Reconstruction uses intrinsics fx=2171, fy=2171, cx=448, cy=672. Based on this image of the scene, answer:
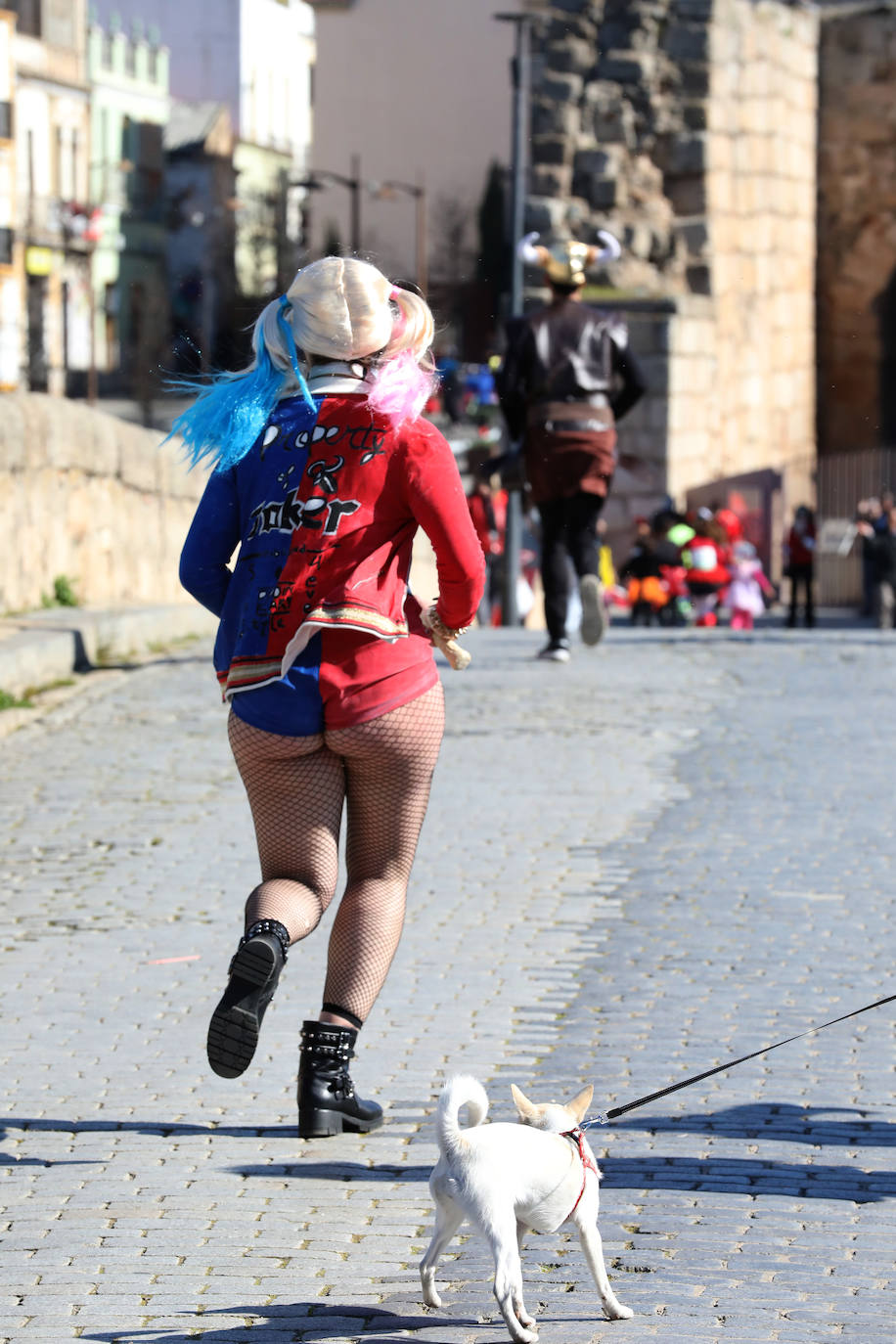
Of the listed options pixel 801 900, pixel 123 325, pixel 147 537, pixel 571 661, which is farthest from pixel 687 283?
pixel 123 325

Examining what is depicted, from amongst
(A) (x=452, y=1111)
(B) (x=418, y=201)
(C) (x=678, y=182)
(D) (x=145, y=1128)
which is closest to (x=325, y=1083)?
(D) (x=145, y=1128)

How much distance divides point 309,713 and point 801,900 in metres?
2.64

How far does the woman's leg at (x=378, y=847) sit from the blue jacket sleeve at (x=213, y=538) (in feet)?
1.41

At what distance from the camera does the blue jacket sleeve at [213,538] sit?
425 centimetres

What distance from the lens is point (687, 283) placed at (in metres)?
26.2

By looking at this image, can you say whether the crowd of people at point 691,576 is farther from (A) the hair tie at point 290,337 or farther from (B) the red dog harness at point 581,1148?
(B) the red dog harness at point 581,1148

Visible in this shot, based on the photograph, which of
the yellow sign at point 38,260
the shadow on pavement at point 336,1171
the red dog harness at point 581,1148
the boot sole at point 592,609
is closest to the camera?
the red dog harness at point 581,1148

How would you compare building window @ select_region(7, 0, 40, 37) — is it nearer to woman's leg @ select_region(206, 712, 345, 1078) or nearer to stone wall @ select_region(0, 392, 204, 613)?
stone wall @ select_region(0, 392, 204, 613)

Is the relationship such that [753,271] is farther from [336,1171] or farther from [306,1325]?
[306,1325]

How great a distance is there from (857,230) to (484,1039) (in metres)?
28.3

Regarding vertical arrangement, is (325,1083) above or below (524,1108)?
below

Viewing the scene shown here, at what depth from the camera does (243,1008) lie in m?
3.86

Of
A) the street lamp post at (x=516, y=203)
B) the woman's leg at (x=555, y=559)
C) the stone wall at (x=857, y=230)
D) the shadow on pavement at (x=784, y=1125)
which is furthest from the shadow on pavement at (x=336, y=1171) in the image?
the stone wall at (x=857, y=230)

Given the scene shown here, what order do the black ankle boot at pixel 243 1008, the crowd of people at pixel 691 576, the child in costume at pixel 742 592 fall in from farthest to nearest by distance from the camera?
the child in costume at pixel 742 592 → the crowd of people at pixel 691 576 → the black ankle boot at pixel 243 1008
